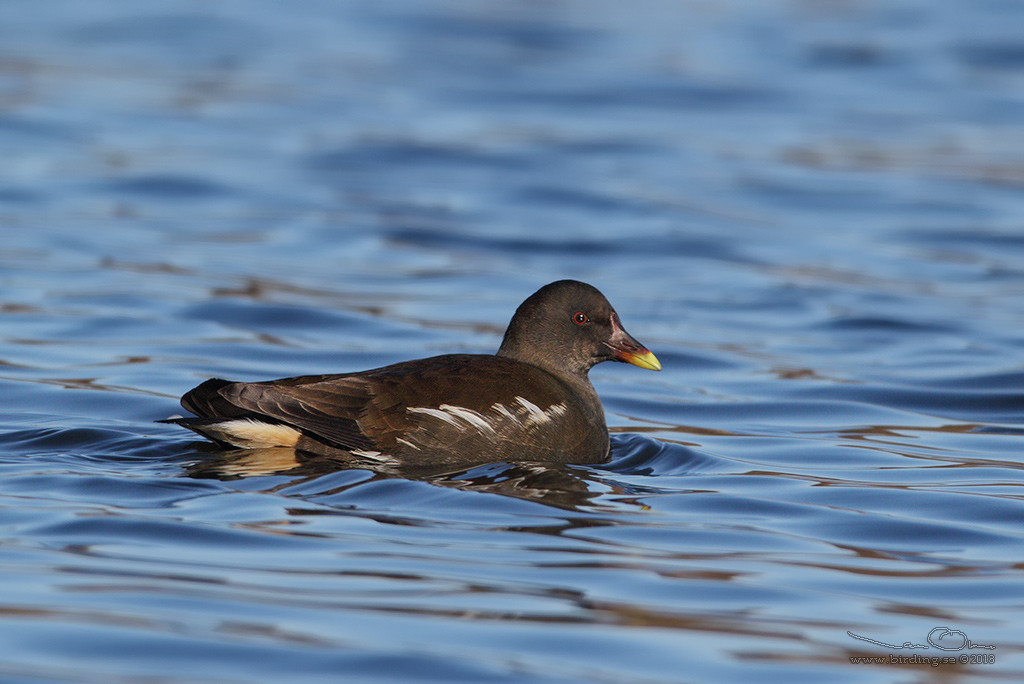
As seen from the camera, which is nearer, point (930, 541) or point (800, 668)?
point (800, 668)

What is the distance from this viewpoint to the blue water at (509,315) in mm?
5672

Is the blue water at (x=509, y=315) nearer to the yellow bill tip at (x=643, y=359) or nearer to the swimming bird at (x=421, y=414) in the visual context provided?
the swimming bird at (x=421, y=414)

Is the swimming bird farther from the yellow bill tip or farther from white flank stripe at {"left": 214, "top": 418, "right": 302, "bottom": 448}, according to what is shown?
the yellow bill tip

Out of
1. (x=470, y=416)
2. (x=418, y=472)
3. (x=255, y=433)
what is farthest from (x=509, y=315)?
(x=255, y=433)

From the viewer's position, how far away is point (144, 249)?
48.4 ft

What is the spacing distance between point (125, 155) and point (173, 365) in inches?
334

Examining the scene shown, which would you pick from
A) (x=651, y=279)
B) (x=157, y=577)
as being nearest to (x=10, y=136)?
(x=651, y=279)

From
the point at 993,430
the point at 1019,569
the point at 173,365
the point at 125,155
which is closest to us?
the point at 1019,569

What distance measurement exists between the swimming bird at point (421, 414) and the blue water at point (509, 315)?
17 cm

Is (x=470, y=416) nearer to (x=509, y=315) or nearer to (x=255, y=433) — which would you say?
(x=255, y=433)

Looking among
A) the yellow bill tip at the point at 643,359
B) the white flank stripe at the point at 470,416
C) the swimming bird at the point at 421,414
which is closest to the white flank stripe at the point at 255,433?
the swimming bird at the point at 421,414

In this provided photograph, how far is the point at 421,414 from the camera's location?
25.1 feet

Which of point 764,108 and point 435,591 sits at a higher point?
point 764,108

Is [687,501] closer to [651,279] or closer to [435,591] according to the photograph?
[435,591]
